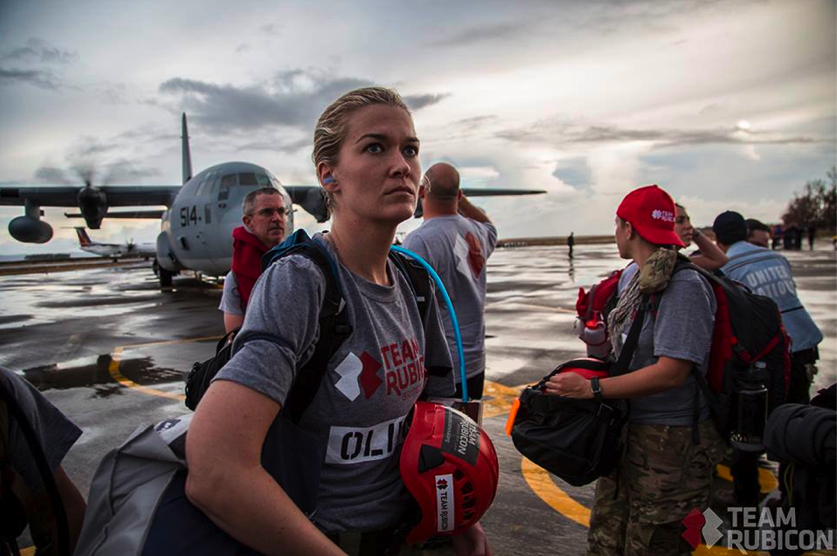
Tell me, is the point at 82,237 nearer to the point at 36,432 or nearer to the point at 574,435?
the point at 36,432

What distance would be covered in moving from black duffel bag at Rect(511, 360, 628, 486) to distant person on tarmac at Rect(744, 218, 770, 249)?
326 centimetres

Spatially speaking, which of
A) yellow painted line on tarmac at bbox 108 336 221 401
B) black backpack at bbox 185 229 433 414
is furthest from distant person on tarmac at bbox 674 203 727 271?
yellow painted line on tarmac at bbox 108 336 221 401

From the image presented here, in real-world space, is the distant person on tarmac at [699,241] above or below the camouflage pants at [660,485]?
above

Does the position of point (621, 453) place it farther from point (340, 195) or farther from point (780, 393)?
point (340, 195)

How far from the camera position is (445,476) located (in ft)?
4.91

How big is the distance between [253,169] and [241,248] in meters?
11.1

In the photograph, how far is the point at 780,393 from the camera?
277 cm

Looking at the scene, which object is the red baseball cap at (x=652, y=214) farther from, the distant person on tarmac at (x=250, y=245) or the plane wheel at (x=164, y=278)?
the plane wheel at (x=164, y=278)

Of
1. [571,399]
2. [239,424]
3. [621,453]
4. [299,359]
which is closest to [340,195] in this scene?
[299,359]

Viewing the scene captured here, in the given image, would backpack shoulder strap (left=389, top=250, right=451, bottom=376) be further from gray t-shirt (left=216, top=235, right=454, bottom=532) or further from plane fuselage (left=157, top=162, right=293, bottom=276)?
plane fuselage (left=157, top=162, right=293, bottom=276)

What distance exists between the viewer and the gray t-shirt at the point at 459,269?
368cm

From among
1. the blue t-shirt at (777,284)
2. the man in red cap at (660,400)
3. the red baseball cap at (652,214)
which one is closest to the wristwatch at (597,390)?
the man in red cap at (660,400)

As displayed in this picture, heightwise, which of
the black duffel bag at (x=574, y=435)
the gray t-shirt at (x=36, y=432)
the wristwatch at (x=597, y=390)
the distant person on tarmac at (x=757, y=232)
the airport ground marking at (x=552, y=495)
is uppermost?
the distant person on tarmac at (x=757, y=232)

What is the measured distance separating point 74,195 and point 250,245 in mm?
22320
